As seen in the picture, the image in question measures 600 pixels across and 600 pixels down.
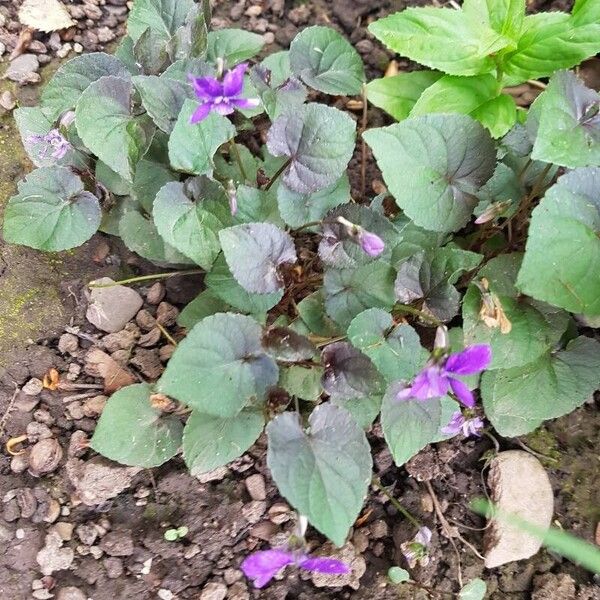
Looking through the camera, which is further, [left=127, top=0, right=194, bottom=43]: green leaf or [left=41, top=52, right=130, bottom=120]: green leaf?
[left=127, top=0, right=194, bottom=43]: green leaf

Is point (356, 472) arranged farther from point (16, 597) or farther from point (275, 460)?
point (16, 597)

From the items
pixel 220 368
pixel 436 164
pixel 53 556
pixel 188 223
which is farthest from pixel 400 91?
pixel 53 556

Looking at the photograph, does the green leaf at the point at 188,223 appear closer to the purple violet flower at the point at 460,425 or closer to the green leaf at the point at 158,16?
the green leaf at the point at 158,16

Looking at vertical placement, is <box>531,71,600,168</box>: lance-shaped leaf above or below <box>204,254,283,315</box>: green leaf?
above

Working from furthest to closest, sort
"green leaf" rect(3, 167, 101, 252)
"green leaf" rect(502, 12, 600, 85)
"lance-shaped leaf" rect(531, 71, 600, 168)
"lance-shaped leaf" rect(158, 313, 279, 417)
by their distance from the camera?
1. "green leaf" rect(502, 12, 600, 85)
2. "green leaf" rect(3, 167, 101, 252)
3. "lance-shaped leaf" rect(531, 71, 600, 168)
4. "lance-shaped leaf" rect(158, 313, 279, 417)

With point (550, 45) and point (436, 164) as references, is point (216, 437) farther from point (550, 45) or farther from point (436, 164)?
point (550, 45)

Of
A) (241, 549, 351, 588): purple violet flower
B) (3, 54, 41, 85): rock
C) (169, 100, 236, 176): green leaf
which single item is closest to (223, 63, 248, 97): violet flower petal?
(169, 100, 236, 176): green leaf

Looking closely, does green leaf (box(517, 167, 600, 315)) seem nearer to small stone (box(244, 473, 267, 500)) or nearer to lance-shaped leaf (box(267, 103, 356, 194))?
lance-shaped leaf (box(267, 103, 356, 194))

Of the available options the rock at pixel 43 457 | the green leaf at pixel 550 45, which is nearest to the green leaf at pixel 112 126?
the rock at pixel 43 457

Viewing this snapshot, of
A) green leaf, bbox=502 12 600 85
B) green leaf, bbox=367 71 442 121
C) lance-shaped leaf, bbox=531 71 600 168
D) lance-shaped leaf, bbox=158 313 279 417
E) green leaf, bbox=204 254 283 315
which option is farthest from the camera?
green leaf, bbox=367 71 442 121
